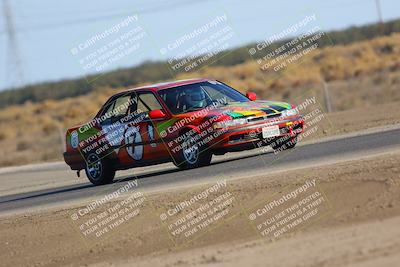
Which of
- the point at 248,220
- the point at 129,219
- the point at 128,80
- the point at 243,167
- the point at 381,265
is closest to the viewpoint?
the point at 381,265

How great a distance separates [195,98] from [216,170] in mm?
1645

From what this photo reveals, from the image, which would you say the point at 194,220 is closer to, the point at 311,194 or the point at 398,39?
the point at 311,194

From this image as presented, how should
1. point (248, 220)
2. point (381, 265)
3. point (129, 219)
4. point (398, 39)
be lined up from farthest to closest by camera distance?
1. point (398, 39)
2. point (129, 219)
3. point (248, 220)
4. point (381, 265)

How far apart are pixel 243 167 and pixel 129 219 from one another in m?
3.63

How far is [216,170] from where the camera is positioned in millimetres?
16125

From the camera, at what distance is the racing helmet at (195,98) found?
1712 cm

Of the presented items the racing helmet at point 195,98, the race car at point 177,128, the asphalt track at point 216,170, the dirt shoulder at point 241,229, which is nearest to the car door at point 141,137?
the race car at point 177,128

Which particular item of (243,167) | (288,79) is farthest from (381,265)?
(288,79)

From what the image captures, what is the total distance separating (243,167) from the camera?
632 inches


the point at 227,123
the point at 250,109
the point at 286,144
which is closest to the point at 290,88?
the point at 286,144

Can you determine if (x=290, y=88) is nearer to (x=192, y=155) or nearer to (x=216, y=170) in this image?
(x=192, y=155)

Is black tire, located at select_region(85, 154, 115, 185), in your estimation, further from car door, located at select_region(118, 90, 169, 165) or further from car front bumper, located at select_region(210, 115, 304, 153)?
car front bumper, located at select_region(210, 115, 304, 153)

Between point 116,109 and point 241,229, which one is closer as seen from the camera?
point 241,229

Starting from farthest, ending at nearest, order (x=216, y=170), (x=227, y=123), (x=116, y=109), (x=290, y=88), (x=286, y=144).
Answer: (x=290, y=88) < (x=116, y=109) < (x=286, y=144) < (x=227, y=123) < (x=216, y=170)
